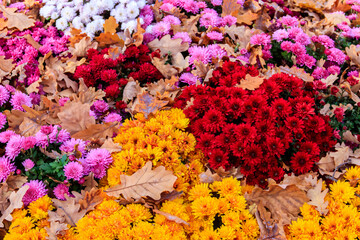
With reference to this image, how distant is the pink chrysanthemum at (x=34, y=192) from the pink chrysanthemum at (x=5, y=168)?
166mm

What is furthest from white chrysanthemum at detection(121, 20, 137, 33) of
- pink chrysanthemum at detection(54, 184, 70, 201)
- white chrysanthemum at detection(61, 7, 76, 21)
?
pink chrysanthemum at detection(54, 184, 70, 201)

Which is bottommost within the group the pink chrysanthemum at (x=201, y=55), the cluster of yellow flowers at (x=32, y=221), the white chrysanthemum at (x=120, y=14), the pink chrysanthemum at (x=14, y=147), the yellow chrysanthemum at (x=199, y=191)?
the cluster of yellow flowers at (x=32, y=221)

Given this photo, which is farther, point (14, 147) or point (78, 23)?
point (78, 23)

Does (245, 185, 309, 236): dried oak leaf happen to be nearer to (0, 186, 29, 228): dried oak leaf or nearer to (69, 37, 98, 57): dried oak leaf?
(0, 186, 29, 228): dried oak leaf

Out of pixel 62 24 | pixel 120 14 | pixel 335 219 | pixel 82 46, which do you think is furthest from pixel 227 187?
pixel 62 24

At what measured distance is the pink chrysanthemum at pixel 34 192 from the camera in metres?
1.93

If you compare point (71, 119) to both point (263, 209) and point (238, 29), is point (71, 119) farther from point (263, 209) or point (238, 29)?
point (238, 29)

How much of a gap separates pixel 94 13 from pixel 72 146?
182 centimetres

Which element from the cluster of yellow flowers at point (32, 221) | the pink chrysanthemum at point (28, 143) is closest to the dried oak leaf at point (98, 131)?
the pink chrysanthemum at point (28, 143)

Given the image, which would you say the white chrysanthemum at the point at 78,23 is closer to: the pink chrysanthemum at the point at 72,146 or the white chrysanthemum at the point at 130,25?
the white chrysanthemum at the point at 130,25

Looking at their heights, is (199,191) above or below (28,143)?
below

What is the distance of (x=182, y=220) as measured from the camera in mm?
1758

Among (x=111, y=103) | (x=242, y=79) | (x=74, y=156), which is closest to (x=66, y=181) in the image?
(x=74, y=156)

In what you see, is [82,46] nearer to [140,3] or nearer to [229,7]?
[140,3]
